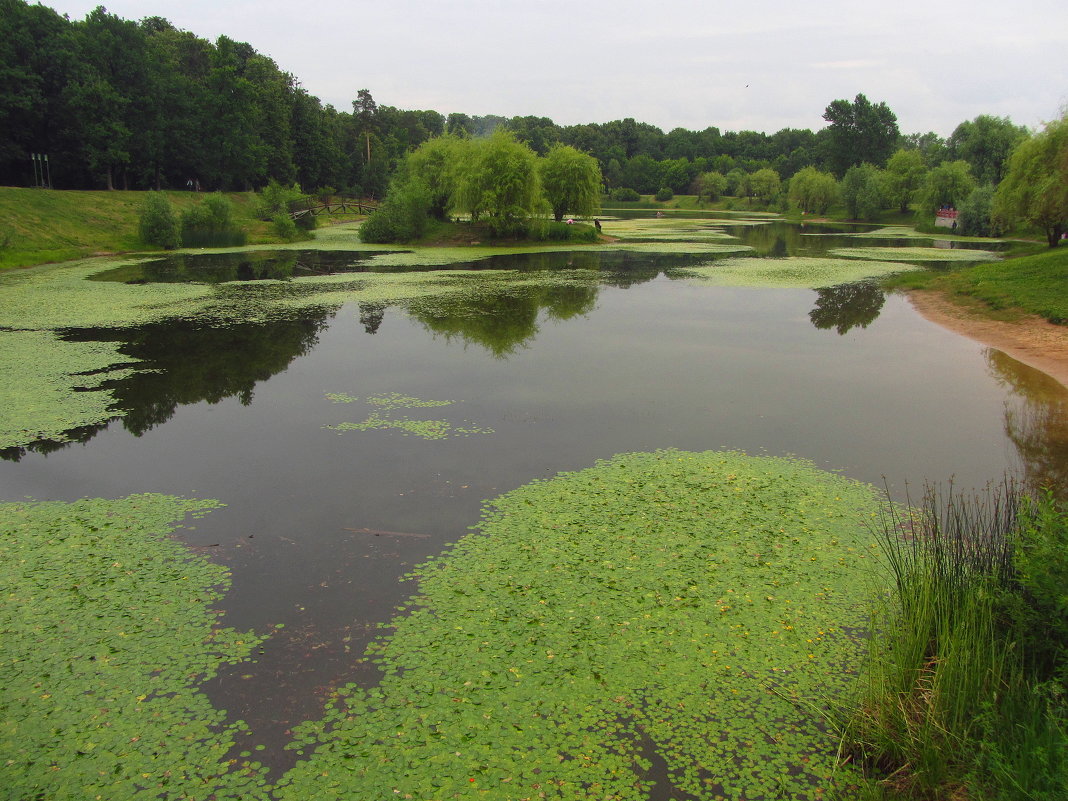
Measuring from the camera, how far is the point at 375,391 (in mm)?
13984

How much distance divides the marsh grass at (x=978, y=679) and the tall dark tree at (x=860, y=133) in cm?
10671

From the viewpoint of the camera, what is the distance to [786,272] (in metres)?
32.5

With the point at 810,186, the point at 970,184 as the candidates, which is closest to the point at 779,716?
the point at 970,184

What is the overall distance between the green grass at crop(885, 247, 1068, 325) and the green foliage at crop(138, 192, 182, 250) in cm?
3850

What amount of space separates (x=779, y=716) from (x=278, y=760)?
384 centimetres

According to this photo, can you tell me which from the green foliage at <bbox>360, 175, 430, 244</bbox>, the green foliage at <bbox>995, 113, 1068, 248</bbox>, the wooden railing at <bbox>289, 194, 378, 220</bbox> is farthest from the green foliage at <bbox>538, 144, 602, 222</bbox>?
the green foliage at <bbox>995, 113, 1068, 248</bbox>

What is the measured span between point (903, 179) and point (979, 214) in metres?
24.1

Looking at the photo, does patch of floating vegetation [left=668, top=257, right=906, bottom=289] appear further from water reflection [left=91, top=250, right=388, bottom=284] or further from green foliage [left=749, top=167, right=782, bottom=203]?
green foliage [left=749, top=167, right=782, bottom=203]

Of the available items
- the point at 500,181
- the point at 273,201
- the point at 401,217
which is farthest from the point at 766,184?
the point at 273,201

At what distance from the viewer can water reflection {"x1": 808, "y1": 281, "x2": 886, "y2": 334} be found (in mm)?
20938

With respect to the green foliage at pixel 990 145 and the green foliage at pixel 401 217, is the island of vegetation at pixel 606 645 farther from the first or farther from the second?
the green foliage at pixel 990 145

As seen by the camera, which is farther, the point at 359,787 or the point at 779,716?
the point at 779,716

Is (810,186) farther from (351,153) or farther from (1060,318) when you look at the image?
(1060,318)

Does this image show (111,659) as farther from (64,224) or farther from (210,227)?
(210,227)
